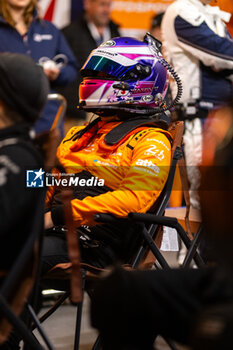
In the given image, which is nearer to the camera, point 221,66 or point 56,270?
point 56,270

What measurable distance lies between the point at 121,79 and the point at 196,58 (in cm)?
152

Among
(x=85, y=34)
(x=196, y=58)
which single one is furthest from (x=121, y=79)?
Answer: (x=85, y=34)

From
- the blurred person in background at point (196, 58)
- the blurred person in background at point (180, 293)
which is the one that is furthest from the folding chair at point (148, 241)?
the blurred person in background at point (196, 58)

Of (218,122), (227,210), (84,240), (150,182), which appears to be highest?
(218,122)

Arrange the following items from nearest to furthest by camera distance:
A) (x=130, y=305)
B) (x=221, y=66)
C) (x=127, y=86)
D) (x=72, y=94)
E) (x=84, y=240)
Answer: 1. (x=130, y=305)
2. (x=84, y=240)
3. (x=127, y=86)
4. (x=221, y=66)
5. (x=72, y=94)

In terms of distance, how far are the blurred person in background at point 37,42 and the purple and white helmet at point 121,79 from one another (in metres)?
1.51

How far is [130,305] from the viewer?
1.94 meters

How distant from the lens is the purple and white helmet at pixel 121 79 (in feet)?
11.0

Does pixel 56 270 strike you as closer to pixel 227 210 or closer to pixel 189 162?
pixel 227 210

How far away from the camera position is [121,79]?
11.1 ft

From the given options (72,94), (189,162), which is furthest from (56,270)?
(72,94)

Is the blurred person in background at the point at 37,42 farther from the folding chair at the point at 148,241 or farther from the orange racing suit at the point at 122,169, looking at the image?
the folding chair at the point at 148,241

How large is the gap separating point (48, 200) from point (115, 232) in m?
0.40

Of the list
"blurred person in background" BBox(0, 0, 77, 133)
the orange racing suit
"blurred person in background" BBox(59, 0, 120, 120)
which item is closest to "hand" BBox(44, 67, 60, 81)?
"blurred person in background" BBox(0, 0, 77, 133)
